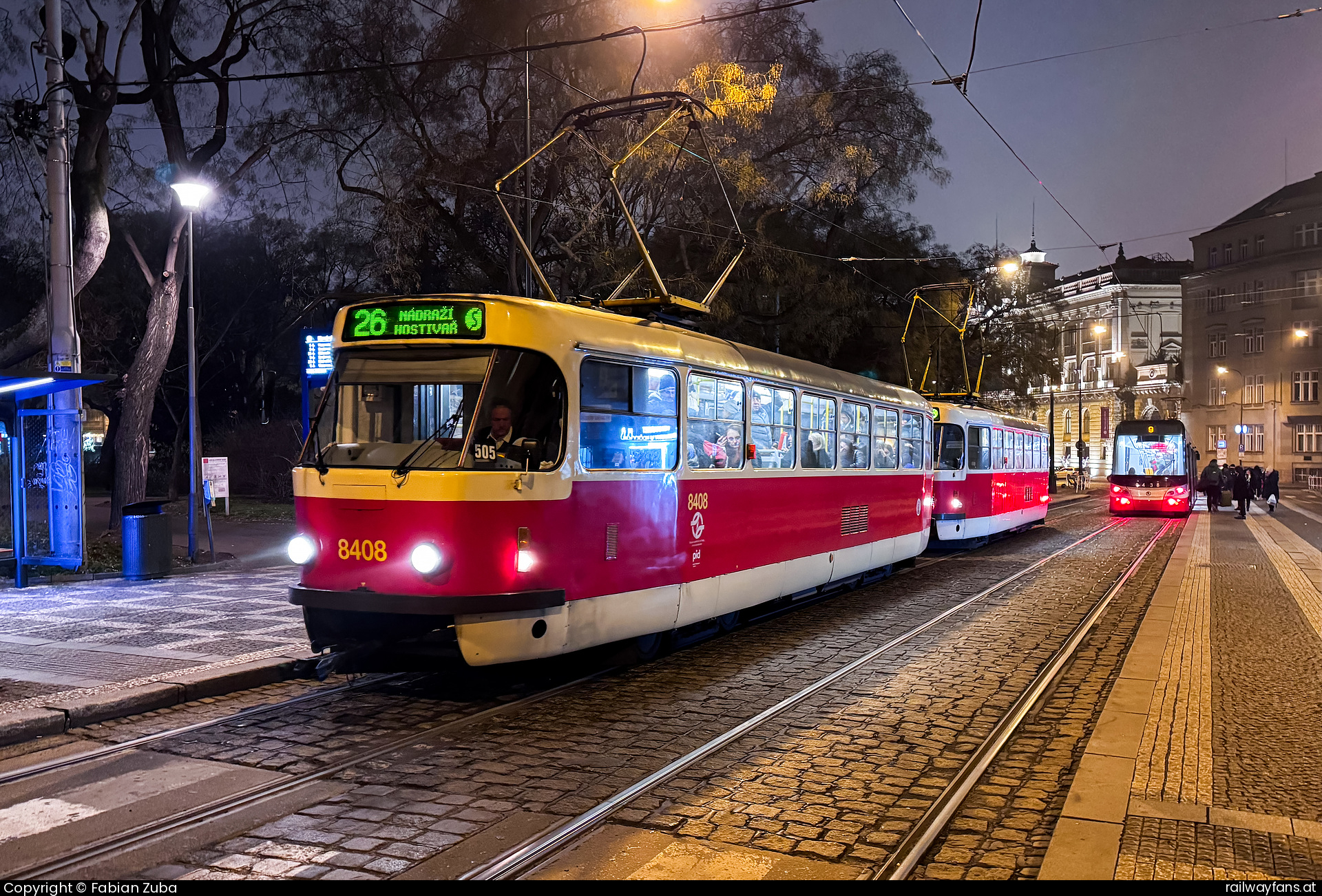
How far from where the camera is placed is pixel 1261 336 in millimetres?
74688

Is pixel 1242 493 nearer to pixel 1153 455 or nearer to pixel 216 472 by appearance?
pixel 1153 455

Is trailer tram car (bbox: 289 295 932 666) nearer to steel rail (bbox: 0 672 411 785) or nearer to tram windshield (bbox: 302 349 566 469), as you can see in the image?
tram windshield (bbox: 302 349 566 469)

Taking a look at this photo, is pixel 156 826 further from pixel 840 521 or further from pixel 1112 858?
pixel 840 521

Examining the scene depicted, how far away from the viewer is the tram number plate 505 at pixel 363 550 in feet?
25.1

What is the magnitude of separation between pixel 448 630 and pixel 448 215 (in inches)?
644

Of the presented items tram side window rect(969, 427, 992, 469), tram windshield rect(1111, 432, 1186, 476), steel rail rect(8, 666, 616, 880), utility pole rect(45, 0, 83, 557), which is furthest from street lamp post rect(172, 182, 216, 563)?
tram windshield rect(1111, 432, 1186, 476)

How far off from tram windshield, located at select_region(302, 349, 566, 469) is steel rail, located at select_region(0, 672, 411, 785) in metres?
1.76

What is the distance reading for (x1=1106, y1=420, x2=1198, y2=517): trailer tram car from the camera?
35.5 m

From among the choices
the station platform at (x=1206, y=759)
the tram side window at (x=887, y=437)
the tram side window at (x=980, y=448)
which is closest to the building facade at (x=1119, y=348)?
the tram side window at (x=980, y=448)

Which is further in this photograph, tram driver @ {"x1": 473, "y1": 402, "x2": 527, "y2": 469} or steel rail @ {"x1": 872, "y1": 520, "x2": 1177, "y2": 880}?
tram driver @ {"x1": 473, "y1": 402, "x2": 527, "y2": 469}

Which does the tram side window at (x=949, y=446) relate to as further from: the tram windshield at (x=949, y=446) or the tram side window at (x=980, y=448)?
the tram side window at (x=980, y=448)

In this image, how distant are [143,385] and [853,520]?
14.3 metres

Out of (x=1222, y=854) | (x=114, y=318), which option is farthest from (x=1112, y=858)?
(x=114, y=318)

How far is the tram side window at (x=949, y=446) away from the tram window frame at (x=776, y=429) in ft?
29.6
